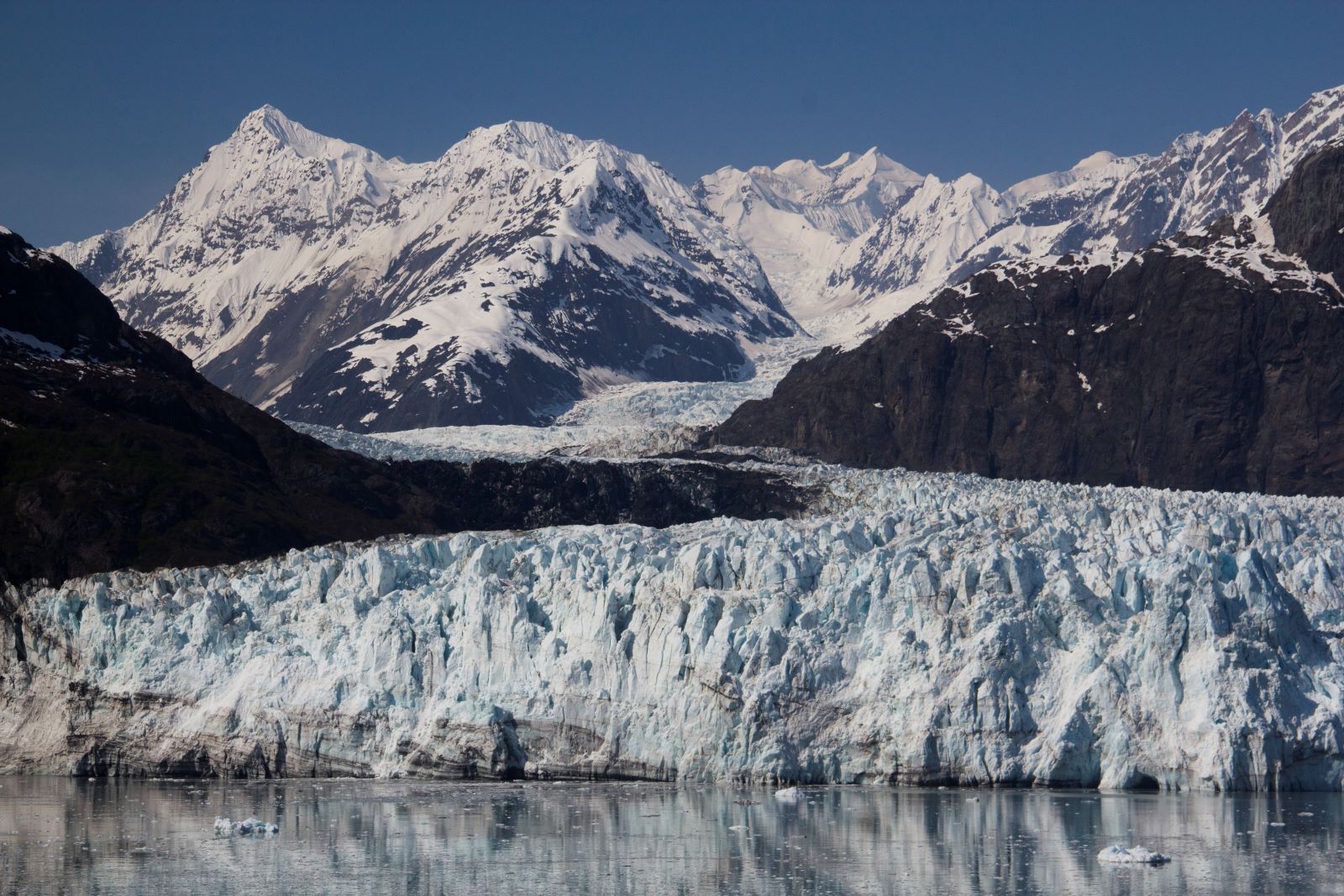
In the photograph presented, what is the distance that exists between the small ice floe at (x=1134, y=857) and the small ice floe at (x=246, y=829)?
27.2 metres

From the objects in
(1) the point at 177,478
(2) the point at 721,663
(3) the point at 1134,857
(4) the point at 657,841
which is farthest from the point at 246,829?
(1) the point at 177,478

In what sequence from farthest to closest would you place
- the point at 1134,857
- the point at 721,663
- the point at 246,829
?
the point at 721,663
the point at 246,829
the point at 1134,857

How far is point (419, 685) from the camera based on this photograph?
3046 inches

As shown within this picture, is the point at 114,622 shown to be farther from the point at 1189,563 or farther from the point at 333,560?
the point at 1189,563

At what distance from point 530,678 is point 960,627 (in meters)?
16.6

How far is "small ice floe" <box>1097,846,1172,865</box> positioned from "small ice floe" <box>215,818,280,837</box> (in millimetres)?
27230

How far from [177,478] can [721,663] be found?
186 feet

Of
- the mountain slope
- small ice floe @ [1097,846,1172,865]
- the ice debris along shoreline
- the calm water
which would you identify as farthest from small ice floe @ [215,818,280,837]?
the mountain slope

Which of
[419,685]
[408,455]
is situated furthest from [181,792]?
[408,455]

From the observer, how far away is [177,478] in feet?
392

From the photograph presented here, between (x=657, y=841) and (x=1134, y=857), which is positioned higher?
(x=657, y=841)

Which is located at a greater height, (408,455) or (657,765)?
(408,455)

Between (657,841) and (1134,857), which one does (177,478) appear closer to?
(657,841)

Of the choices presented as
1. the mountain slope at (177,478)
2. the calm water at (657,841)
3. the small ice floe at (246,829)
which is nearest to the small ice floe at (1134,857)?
the calm water at (657,841)
